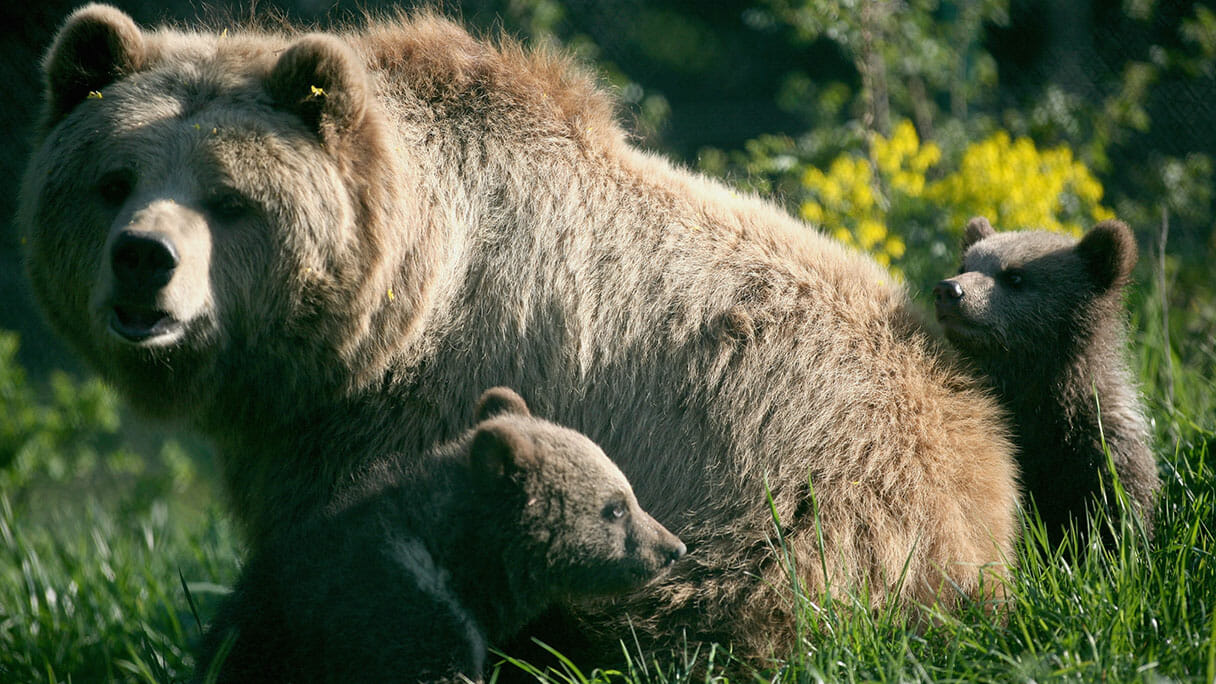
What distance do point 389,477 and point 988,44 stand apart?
8.03 m

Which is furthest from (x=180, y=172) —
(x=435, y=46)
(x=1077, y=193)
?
(x=1077, y=193)

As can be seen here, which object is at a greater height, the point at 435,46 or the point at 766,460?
Answer: the point at 435,46

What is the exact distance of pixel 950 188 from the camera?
6.09 m

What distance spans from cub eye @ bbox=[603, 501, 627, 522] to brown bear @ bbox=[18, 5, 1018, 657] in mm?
286

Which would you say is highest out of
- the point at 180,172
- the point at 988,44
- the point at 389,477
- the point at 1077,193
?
the point at 988,44

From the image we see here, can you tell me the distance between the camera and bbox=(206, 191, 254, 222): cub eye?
3039 millimetres

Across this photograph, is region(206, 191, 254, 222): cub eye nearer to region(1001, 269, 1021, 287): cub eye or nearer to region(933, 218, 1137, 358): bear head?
region(933, 218, 1137, 358): bear head

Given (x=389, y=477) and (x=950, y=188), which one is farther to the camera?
(x=950, y=188)

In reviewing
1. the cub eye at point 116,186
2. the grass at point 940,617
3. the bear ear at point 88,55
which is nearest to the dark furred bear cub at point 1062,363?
the grass at point 940,617

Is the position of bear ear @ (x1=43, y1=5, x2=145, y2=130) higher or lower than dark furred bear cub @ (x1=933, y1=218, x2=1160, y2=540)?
lower

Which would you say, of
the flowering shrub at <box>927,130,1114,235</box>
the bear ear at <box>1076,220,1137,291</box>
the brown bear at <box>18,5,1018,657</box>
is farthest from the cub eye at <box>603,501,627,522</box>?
the flowering shrub at <box>927,130,1114,235</box>

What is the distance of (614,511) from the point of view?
10.1ft

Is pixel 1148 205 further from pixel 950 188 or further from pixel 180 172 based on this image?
pixel 180 172

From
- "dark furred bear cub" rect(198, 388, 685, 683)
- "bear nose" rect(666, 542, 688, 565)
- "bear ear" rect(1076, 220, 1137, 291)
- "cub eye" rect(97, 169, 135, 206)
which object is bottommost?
"dark furred bear cub" rect(198, 388, 685, 683)
